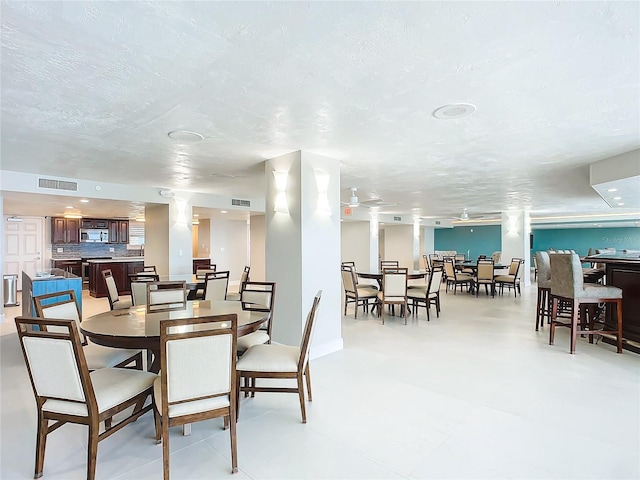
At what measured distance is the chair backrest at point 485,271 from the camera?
871cm

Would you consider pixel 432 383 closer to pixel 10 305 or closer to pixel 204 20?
pixel 204 20

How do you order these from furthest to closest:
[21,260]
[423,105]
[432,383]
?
[21,260]
[432,383]
[423,105]

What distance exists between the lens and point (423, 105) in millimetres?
2682

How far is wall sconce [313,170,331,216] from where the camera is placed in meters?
4.11

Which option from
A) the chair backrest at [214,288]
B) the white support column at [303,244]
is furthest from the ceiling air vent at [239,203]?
the white support column at [303,244]

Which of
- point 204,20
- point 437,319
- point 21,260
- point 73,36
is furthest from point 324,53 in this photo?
point 21,260

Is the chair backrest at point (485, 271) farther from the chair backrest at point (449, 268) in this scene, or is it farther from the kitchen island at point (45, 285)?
the kitchen island at point (45, 285)

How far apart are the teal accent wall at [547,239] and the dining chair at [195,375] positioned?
60.5ft

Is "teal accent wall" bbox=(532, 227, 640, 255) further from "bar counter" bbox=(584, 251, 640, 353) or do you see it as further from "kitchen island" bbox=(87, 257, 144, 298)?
"kitchen island" bbox=(87, 257, 144, 298)

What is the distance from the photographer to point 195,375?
192cm

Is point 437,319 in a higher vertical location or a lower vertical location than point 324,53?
lower

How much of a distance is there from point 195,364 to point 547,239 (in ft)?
64.0

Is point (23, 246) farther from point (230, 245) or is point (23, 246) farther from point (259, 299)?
point (259, 299)

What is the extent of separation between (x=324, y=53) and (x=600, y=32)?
142 cm
